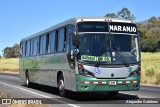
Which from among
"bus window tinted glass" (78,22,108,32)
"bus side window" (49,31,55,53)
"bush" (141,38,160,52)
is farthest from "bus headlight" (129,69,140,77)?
"bush" (141,38,160,52)

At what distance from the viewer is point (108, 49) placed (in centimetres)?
1536

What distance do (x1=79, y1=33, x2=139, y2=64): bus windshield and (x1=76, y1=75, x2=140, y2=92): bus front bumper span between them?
0.70 m

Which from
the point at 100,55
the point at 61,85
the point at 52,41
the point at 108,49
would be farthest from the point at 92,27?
the point at 52,41

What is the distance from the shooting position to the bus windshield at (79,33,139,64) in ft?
49.9

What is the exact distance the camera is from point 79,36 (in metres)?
15.4

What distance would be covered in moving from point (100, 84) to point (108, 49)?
1.34 metres

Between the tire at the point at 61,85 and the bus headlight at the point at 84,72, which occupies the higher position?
the bus headlight at the point at 84,72

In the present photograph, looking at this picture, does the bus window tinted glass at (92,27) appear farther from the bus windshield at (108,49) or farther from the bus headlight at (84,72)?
the bus headlight at (84,72)

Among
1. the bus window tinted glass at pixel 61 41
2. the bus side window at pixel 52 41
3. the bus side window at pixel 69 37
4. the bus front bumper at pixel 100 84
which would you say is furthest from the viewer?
the bus side window at pixel 52 41

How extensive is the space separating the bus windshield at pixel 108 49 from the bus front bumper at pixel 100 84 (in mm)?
697

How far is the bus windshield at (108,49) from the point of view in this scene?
49.9 ft

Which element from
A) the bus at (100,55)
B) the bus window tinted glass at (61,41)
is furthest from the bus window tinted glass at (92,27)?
the bus window tinted glass at (61,41)

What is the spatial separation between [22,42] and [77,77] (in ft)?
44.6

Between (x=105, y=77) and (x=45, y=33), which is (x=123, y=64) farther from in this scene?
(x=45, y=33)
